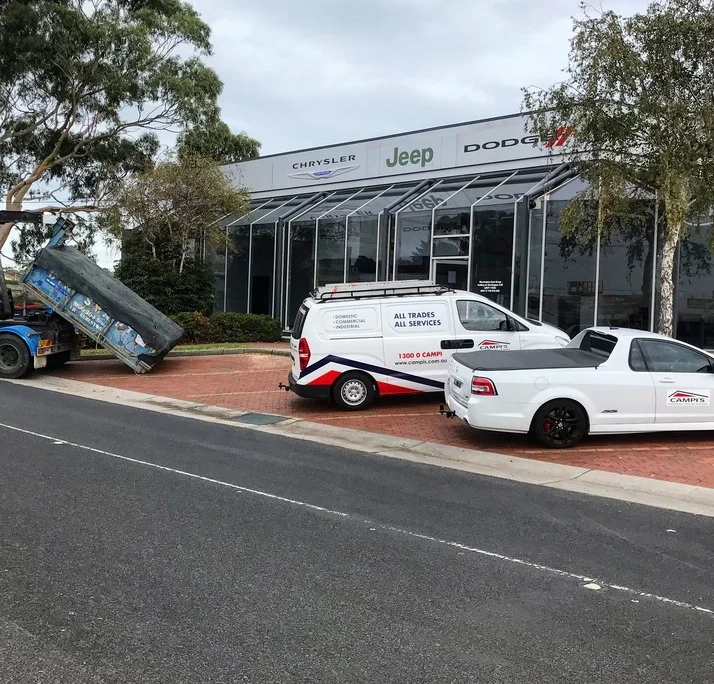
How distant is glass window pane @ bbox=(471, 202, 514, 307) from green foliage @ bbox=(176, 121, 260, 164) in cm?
1426

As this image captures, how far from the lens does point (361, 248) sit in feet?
71.5

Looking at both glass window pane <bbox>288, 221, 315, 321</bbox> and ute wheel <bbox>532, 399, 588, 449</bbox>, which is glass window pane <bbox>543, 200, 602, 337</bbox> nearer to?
glass window pane <bbox>288, 221, 315, 321</bbox>

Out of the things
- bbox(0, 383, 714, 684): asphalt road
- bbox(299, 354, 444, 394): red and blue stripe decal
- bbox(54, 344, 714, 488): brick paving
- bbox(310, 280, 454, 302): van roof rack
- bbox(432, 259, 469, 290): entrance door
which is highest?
bbox(432, 259, 469, 290): entrance door

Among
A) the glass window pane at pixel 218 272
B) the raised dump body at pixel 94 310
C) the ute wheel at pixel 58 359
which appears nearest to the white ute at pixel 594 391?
the raised dump body at pixel 94 310

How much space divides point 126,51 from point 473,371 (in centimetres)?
2454

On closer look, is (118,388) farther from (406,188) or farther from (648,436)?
(406,188)

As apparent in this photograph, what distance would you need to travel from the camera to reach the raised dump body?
49.8 feet

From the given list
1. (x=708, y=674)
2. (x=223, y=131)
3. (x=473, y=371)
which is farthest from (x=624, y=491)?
(x=223, y=131)

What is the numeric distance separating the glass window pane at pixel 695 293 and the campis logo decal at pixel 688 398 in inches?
285

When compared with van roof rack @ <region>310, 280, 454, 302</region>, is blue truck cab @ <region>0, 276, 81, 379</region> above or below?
below

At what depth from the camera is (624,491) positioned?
7.52 meters

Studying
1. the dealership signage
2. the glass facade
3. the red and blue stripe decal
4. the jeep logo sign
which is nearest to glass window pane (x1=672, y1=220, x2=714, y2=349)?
the glass facade

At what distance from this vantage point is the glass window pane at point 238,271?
2528 cm

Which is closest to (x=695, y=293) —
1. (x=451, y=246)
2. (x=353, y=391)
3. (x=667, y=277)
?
(x=667, y=277)
